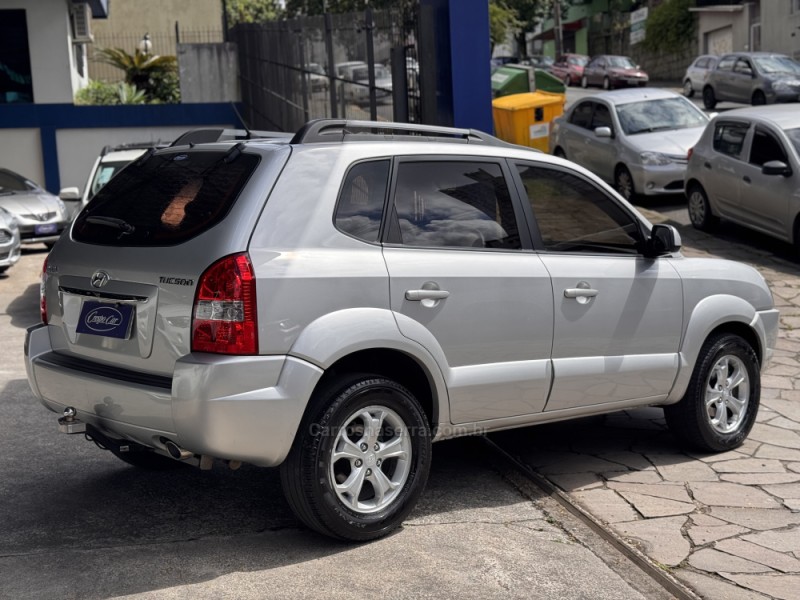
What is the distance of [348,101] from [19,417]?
601 centimetres

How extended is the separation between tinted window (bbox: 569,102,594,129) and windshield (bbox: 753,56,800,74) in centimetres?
1452

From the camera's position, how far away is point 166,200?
196 inches

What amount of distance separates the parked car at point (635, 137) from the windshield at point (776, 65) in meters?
14.5

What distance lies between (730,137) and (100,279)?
33.7 ft

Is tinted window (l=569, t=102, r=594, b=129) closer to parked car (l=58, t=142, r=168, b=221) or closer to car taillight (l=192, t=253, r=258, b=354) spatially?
parked car (l=58, t=142, r=168, b=221)

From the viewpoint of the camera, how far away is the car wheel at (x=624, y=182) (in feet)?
52.9

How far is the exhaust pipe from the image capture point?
454cm

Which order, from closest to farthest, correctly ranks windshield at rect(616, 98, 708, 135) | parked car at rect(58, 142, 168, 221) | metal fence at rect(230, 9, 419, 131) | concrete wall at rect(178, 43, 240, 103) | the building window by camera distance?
1. metal fence at rect(230, 9, 419, 131)
2. parked car at rect(58, 142, 168, 221)
3. windshield at rect(616, 98, 708, 135)
4. the building window
5. concrete wall at rect(178, 43, 240, 103)

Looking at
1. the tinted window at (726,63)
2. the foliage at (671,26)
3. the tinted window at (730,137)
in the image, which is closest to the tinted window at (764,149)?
the tinted window at (730,137)

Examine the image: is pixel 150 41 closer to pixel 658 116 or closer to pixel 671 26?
pixel 658 116

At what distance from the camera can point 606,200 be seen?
238 inches

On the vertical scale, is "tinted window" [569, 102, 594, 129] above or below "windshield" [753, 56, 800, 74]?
below

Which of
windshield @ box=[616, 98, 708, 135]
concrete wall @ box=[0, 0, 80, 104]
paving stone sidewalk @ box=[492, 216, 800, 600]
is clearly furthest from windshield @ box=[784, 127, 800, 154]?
concrete wall @ box=[0, 0, 80, 104]

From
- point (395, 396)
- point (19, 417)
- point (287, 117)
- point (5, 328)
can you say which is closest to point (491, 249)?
point (395, 396)
